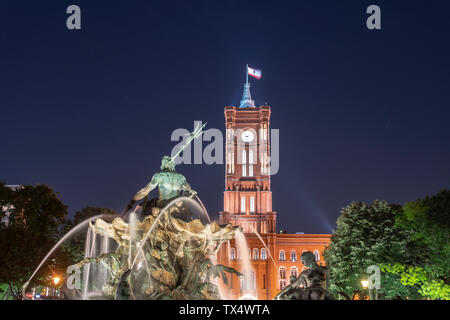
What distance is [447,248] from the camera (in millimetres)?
27359

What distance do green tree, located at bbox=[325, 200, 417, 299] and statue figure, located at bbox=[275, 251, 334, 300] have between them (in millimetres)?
22991

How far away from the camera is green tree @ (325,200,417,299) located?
31.6 m

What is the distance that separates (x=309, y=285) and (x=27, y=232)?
2463 cm

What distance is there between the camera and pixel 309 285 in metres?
10.8

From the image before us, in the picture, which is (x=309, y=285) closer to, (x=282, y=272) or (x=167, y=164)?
(x=167, y=164)

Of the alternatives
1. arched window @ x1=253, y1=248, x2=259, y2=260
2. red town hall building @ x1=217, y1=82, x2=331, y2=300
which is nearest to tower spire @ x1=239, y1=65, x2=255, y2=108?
red town hall building @ x1=217, y1=82, x2=331, y2=300

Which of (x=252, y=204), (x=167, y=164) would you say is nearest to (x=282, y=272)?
(x=252, y=204)

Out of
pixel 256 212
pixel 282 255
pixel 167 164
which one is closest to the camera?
pixel 167 164

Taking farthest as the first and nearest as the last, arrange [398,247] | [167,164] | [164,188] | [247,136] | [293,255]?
[247,136], [293,255], [398,247], [167,164], [164,188]

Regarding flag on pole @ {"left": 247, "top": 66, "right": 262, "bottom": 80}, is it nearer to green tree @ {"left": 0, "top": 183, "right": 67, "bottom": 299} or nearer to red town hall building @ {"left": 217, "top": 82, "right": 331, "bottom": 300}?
red town hall building @ {"left": 217, "top": 82, "right": 331, "bottom": 300}

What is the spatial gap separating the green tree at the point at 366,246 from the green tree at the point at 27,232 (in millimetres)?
21852

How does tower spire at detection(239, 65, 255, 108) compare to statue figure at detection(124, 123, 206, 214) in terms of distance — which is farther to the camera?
tower spire at detection(239, 65, 255, 108)

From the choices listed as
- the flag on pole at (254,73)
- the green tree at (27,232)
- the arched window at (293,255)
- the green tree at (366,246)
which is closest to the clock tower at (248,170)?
the arched window at (293,255)
